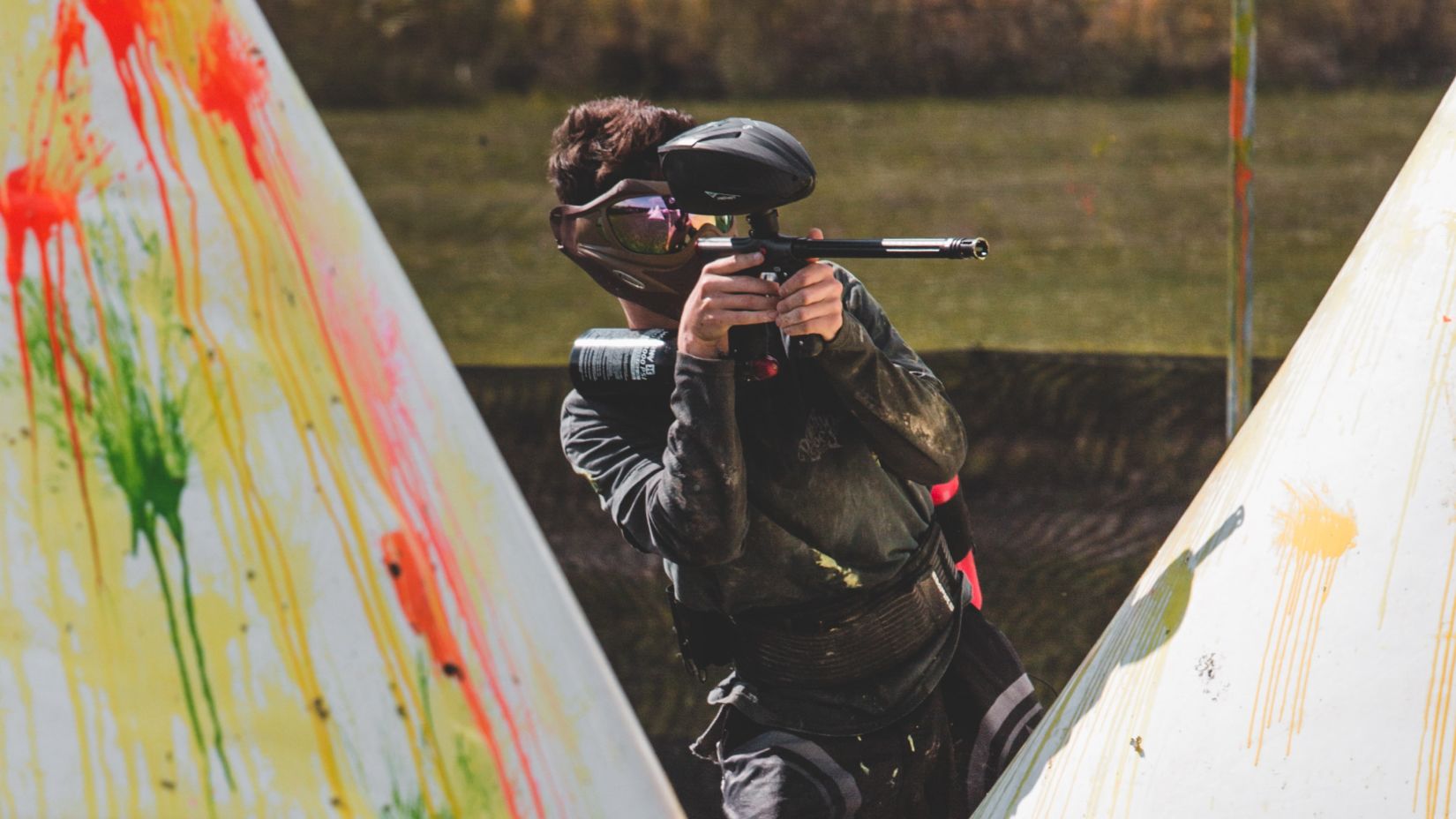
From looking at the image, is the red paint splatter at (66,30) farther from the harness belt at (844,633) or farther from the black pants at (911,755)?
the black pants at (911,755)

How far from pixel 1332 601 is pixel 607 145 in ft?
3.25

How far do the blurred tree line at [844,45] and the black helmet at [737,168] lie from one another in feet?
15.5

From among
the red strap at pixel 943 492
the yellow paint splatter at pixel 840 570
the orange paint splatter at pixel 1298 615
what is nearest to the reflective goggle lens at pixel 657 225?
the yellow paint splatter at pixel 840 570

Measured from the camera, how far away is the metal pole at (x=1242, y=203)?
2928 millimetres

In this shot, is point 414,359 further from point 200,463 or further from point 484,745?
point 484,745

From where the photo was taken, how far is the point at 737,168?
1503 millimetres

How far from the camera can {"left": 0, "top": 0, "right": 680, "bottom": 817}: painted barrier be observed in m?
1.23

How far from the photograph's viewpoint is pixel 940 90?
245 inches

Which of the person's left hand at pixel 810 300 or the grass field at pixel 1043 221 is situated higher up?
the person's left hand at pixel 810 300

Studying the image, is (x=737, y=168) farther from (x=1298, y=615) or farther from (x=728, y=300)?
(x=1298, y=615)

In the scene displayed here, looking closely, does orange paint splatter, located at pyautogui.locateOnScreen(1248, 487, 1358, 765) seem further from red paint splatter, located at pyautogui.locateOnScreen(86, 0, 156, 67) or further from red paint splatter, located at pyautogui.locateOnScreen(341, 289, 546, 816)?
red paint splatter, located at pyautogui.locateOnScreen(86, 0, 156, 67)

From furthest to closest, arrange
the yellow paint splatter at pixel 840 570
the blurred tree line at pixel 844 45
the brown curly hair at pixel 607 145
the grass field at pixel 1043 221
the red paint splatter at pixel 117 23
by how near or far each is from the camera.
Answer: the blurred tree line at pixel 844 45
the grass field at pixel 1043 221
the brown curly hair at pixel 607 145
the yellow paint splatter at pixel 840 570
the red paint splatter at pixel 117 23

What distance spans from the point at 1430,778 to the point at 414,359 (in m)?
0.96

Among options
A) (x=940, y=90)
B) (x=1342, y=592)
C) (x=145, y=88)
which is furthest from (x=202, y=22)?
(x=940, y=90)
